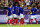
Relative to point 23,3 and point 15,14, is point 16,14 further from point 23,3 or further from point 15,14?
point 23,3

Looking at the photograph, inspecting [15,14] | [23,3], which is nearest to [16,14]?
[15,14]

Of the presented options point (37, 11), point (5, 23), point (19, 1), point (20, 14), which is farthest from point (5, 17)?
point (37, 11)

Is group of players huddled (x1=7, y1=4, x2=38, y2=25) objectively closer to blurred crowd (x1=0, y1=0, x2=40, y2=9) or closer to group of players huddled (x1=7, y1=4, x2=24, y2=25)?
group of players huddled (x1=7, y1=4, x2=24, y2=25)

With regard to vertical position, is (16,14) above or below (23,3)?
below

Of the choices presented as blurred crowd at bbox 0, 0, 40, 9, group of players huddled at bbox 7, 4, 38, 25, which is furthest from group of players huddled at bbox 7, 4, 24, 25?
blurred crowd at bbox 0, 0, 40, 9

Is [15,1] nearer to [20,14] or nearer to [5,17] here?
[20,14]

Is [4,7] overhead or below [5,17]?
overhead

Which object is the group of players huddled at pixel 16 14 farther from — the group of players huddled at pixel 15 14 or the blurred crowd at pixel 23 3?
the blurred crowd at pixel 23 3

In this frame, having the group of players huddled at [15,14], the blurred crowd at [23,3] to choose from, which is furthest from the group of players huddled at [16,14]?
the blurred crowd at [23,3]

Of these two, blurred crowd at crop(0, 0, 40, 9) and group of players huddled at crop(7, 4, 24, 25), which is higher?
blurred crowd at crop(0, 0, 40, 9)

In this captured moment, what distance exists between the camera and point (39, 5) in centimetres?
401

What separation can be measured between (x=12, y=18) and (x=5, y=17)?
39cm

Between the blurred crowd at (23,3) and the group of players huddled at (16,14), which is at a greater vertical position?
the blurred crowd at (23,3)

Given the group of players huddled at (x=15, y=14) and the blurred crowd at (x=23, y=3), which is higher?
the blurred crowd at (x=23, y=3)
